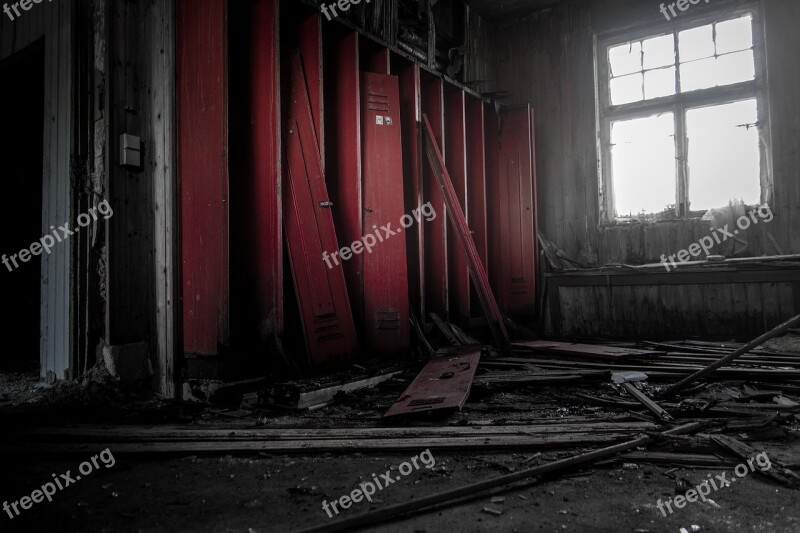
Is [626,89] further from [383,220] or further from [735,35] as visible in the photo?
[383,220]

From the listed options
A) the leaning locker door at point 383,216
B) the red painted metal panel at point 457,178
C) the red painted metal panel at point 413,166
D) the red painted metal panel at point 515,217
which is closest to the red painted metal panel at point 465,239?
the red painted metal panel at point 413,166

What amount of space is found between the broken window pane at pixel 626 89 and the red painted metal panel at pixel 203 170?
15.2 feet

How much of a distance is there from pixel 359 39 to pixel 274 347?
2.64 meters

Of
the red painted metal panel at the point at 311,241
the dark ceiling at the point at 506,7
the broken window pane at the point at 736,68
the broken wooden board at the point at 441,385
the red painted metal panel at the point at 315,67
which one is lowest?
the broken wooden board at the point at 441,385

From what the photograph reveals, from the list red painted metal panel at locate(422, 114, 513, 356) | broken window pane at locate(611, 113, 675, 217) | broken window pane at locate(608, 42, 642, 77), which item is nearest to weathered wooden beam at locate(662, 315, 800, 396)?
red painted metal panel at locate(422, 114, 513, 356)

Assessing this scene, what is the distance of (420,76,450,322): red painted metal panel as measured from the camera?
486 cm

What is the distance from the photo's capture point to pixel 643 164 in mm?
5719

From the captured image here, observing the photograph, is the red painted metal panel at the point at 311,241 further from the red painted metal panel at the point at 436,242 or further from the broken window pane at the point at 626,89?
the broken window pane at the point at 626,89

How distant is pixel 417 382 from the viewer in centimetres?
304

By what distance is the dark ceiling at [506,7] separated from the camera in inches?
243

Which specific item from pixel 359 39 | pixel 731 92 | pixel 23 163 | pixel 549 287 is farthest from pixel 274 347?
pixel 731 92

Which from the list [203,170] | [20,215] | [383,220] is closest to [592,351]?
[383,220]

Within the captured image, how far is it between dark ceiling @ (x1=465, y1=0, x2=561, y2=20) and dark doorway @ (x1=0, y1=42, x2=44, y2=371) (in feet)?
15.8

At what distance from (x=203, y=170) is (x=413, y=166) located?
2105 mm
